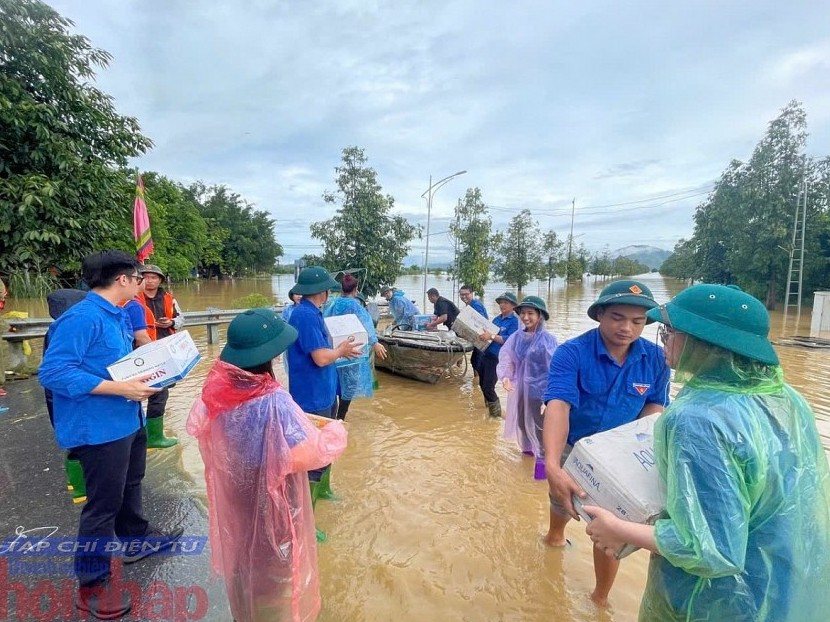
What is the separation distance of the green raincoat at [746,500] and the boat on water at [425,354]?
5.48 meters

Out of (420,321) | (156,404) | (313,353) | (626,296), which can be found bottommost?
(156,404)

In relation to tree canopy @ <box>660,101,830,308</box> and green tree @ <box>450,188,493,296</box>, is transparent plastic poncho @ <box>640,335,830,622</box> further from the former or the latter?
tree canopy @ <box>660,101,830,308</box>

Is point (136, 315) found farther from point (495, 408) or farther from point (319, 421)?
point (495, 408)

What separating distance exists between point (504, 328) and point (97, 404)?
170 inches

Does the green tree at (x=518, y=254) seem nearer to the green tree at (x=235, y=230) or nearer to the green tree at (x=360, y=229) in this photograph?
the green tree at (x=360, y=229)

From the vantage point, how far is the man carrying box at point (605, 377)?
208 cm

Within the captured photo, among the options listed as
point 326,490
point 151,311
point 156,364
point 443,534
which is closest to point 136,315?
point 151,311

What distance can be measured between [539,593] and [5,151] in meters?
10.2

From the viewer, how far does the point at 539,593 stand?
266 centimetres

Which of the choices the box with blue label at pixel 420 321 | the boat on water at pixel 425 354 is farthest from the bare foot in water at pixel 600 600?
the box with blue label at pixel 420 321

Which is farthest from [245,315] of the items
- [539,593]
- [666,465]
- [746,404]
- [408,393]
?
[408,393]

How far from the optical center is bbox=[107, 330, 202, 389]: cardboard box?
83.4 inches

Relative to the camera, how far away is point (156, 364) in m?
2.22

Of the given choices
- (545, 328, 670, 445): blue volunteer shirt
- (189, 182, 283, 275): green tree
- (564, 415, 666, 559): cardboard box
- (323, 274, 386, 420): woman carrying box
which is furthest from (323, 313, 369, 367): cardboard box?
(189, 182, 283, 275): green tree
